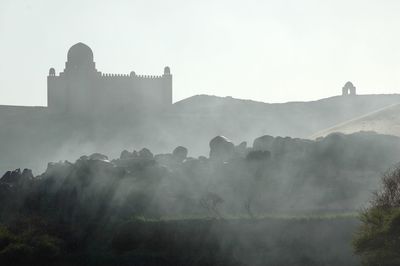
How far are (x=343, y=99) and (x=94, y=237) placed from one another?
235ft

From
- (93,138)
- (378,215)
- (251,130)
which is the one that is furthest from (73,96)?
(378,215)

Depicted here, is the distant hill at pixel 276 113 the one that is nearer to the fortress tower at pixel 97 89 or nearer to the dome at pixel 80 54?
the fortress tower at pixel 97 89

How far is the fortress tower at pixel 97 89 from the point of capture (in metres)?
103

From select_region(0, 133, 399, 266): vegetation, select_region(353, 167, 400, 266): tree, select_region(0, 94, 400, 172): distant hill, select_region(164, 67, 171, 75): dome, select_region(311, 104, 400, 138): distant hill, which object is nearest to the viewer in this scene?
select_region(353, 167, 400, 266): tree

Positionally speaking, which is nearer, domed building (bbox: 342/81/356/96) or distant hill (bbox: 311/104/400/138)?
distant hill (bbox: 311/104/400/138)

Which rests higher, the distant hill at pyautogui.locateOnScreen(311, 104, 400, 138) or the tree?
the distant hill at pyautogui.locateOnScreen(311, 104, 400, 138)

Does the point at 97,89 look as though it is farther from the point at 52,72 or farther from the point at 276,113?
the point at 276,113

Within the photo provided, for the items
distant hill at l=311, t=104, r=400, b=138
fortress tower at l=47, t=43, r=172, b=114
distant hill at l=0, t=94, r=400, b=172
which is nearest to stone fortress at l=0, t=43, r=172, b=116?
fortress tower at l=47, t=43, r=172, b=114

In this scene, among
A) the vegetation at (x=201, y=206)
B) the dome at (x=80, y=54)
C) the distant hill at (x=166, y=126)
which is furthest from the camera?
the dome at (x=80, y=54)

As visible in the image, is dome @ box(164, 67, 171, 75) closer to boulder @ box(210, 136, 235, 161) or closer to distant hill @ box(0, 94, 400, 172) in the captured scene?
distant hill @ box(0, 94, 400, 172)

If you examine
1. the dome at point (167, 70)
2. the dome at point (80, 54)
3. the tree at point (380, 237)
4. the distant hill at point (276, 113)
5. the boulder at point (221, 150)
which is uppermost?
the dome at point (80, 54)

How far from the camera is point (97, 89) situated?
105 m

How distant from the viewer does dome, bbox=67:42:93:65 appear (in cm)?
10288

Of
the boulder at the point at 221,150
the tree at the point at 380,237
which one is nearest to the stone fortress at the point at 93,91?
the boulder at the point at 221,150
